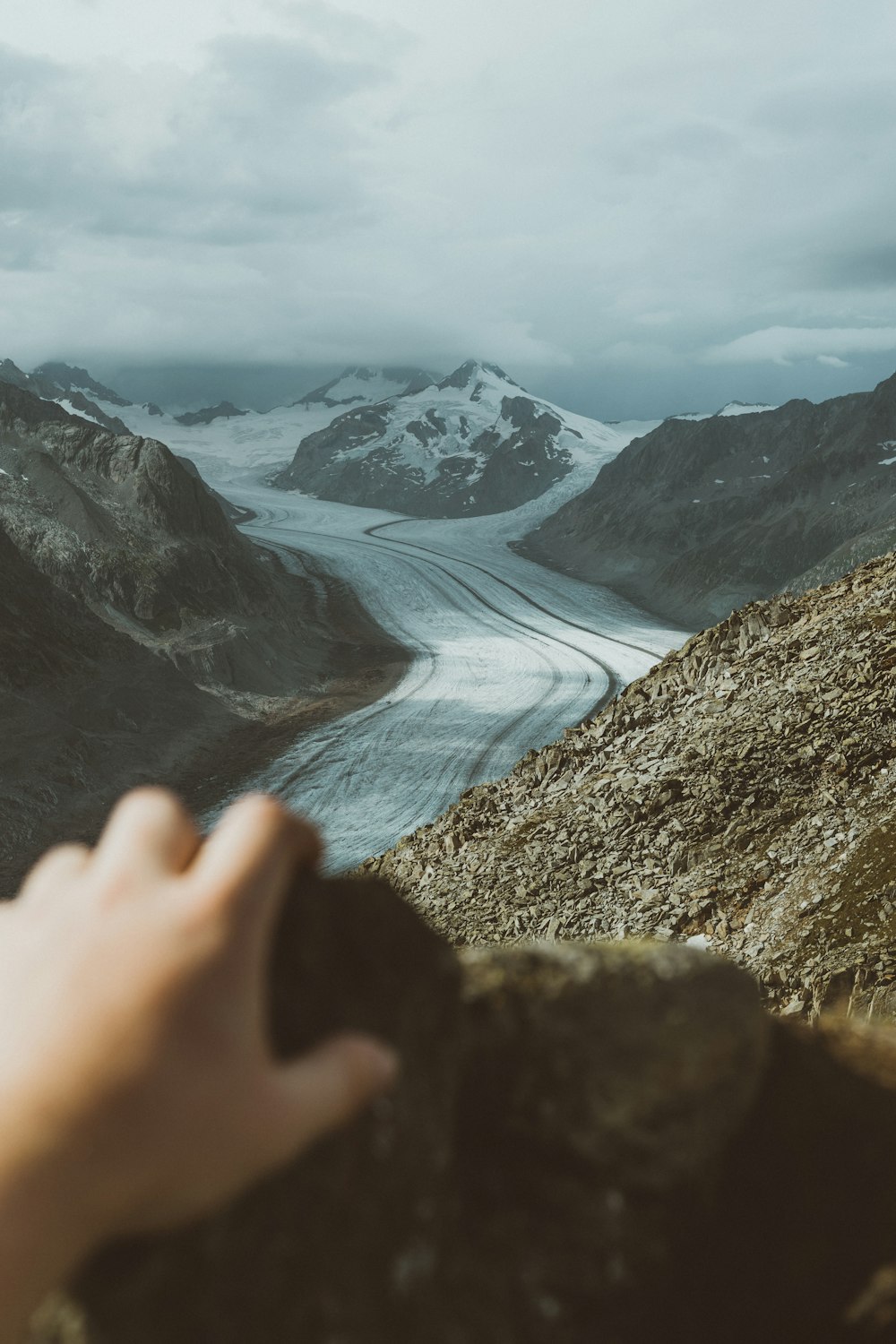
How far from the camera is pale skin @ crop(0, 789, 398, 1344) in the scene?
1.69 meters

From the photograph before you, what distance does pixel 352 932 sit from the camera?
2.14 metres

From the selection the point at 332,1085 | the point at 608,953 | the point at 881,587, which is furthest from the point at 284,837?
the point at 881,587

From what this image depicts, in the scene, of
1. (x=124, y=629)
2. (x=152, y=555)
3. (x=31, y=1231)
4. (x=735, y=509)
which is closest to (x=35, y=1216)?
(x=31, y=1231)

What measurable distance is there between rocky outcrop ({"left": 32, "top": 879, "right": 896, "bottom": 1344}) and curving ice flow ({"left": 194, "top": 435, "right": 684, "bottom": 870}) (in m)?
21.2

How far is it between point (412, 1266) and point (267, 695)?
37.6 meters

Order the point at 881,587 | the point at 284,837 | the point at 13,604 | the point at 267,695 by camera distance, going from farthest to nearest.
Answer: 1. the point at 267,695
2. the point at 13,604
3. the point at 881,587
4. the point at 284,837

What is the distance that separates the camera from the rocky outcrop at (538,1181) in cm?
181

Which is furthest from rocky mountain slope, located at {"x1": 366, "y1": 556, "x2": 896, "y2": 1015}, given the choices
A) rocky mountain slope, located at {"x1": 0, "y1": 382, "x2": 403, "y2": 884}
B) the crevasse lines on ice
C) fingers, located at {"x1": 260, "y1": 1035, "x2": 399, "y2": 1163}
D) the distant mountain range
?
the distant mountain range

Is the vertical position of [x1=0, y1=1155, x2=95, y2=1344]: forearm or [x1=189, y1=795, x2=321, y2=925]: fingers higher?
[x1=189, y1=795, x2=321, y2=925]: fingers

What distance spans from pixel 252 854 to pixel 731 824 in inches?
372

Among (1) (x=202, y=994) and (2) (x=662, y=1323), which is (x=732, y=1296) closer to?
(2) (x=662, y=1323)

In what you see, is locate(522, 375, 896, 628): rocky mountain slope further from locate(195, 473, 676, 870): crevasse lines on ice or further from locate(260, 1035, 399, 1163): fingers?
locate(260, 1035, 399, 1163): fingers

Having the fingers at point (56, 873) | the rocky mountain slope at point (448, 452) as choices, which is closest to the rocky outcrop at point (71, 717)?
the fingers at point (56, 873)

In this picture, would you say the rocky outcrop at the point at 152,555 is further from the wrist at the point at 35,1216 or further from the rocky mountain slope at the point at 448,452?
the rocky mountain slope at the point at 448,452
